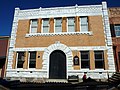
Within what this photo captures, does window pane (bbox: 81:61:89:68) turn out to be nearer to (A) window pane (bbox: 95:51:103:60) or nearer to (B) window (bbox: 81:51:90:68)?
(B) window (bbox: 81:51:90:68)

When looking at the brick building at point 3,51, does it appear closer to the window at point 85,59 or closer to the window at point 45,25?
the window at point 45,25

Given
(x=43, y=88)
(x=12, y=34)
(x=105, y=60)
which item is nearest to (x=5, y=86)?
(x=43, y=88)

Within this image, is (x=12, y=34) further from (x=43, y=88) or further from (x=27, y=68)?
(x=43, y=88)

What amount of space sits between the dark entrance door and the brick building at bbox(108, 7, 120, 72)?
5757 millimetres

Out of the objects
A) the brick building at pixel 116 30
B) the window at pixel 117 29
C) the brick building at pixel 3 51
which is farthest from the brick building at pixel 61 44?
the window at pixel 117 29

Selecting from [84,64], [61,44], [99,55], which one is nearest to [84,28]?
[61,44]

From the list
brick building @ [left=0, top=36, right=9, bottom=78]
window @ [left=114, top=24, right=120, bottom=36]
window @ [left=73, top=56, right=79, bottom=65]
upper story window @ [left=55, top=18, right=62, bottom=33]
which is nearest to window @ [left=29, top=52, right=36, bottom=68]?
brick building @ [left=0, top=36, right=9, bottom=78]

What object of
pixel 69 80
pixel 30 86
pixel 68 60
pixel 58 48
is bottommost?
pixel 69 80

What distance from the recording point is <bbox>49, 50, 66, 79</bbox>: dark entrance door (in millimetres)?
15914

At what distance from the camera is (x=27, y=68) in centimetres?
1655

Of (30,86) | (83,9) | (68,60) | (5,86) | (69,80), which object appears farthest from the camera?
(83,9)

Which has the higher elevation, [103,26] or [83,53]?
[103,26]

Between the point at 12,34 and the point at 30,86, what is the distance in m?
14.3

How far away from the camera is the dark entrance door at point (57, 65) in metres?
15.9
